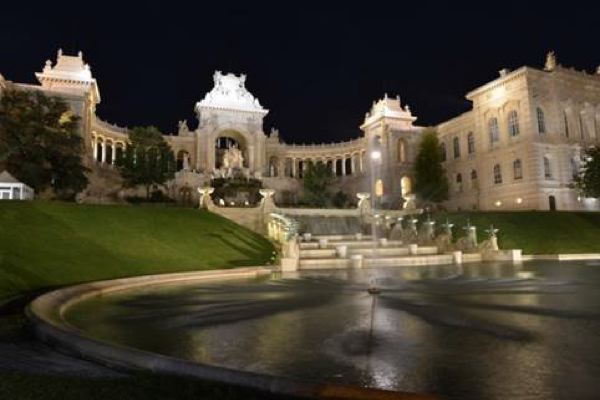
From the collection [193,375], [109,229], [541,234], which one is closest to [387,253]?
[541,234]

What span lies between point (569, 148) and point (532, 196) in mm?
8904

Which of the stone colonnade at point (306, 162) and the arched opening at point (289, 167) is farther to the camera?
the arched opening at point (289, 167)

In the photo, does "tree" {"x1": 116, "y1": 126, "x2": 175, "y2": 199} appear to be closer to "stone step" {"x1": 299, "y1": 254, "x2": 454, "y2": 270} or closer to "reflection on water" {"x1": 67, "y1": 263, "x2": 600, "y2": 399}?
"stone step" {"x1": 299, "y1": 254, "x2": 454, "y2": 270}

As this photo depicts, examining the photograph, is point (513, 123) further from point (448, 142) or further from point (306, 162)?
point (306, 162)

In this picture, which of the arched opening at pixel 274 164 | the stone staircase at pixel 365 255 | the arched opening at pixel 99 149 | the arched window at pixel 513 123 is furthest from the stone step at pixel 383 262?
the arched opening at pixel 274 164

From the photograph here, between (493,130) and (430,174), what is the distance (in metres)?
12.0

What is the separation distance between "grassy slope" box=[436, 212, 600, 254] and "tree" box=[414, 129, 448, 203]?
27.7m

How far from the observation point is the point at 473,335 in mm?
7914

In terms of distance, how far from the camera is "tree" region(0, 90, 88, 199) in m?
41.8

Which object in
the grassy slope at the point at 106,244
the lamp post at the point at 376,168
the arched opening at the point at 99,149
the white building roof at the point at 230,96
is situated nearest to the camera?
the grassy slope at the point at 106,244

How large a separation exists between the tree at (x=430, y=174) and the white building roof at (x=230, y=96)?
3560 centimetres

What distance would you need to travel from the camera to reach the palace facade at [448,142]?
5878 cm

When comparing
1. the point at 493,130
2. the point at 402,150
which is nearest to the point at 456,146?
the point at 402,150

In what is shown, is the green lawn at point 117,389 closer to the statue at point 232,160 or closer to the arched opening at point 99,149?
the statue at point 232,160
